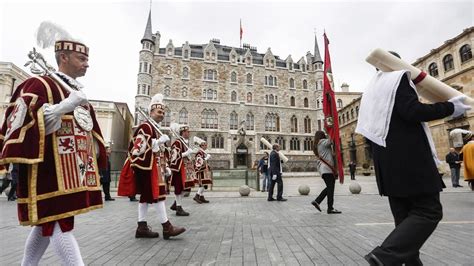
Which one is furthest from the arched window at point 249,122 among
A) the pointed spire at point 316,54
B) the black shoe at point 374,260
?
the black shoe at point 374,260

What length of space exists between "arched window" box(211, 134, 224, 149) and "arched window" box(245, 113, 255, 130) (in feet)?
15.3

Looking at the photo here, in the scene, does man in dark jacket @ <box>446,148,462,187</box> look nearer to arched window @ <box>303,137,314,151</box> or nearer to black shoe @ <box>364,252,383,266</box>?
black shoe @ <box>364,252,383,266</box>

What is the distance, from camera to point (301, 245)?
3182mm

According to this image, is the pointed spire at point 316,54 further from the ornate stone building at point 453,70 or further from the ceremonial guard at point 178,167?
the ceremonial guard at point 178,167

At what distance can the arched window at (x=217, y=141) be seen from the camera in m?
36.0

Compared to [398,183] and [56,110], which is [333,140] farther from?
[56,110]

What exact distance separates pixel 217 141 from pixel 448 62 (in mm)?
27756

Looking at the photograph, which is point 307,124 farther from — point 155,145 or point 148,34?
point 155,145

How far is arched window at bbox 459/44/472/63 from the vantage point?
18.6 metres

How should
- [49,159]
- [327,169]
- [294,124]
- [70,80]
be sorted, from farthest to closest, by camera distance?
[294,124], [327,169], [70,80], [49,159]

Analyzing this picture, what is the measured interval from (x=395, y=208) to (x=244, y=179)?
11.7 metres

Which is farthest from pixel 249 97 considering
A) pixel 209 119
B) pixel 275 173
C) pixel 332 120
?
pixel 332 120

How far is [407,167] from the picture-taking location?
6.38ft

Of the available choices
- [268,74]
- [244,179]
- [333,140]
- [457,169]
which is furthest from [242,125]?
[333,140]
